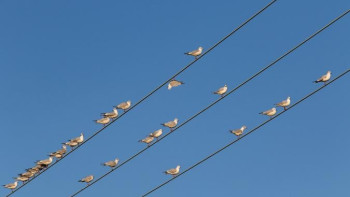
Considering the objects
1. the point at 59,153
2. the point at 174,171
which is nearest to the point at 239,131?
the point at 174,171

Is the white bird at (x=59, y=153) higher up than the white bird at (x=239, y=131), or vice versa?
the white bird at (x=59, y=153)

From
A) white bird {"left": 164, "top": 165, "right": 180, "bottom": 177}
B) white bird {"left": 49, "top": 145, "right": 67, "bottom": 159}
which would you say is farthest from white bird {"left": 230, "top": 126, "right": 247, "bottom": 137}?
white bird {"left": 49, "top": 145, "right": 67, "bottom": 159}

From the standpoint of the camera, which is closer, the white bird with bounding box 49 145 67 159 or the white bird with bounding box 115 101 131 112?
the white bird with bounding box 115 101 131 112

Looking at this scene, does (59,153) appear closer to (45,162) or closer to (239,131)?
(45,162)

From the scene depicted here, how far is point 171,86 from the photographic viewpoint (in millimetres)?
26062

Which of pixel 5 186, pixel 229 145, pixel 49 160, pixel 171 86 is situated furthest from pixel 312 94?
pixel 5 186

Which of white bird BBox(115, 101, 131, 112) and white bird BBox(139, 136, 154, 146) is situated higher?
white bird BBox(115, 101, 131, 112)

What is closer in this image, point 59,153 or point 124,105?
point 124,105

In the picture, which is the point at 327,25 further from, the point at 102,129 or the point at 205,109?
the point at 102,129

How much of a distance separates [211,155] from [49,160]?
40.7 ft

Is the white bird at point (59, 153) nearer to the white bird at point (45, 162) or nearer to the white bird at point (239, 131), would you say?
the white bird at point (45, 162)

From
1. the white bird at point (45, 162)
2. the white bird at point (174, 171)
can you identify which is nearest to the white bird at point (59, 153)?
the white bird at point (45, 162)

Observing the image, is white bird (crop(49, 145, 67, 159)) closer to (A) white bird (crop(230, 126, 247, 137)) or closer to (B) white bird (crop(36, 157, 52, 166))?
(B) white bird (crop(36, 157, 52, 166))

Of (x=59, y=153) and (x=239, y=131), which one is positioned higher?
(x=59, y=153)
